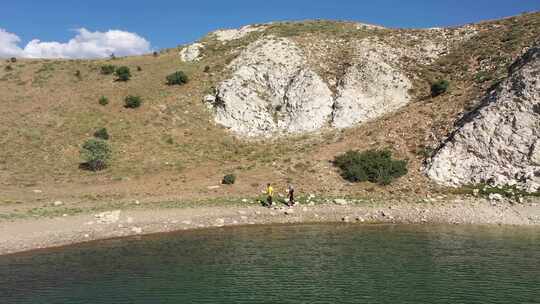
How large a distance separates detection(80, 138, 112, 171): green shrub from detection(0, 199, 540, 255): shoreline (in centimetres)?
1435

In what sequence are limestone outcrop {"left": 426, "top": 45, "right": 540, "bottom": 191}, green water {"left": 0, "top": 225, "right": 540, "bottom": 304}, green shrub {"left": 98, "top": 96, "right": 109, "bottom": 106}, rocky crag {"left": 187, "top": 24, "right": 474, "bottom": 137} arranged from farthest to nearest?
green shrub {"left": 98, "top": 96, "right": 109, "bottom": 106}
rocky crag {"left": 187, "top": 24, "right": 474, "bottom": 137}
limestone outcrop {"left": 426, "top": 45, "right": 540, "bottom": 191}
green water {"left": 0, "top": 225, "right": 540, "bottom": 304}

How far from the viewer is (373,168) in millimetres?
45656

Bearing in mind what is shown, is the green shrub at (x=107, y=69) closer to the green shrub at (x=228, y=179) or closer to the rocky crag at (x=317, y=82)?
the rocky crag at (x=317, y=82)

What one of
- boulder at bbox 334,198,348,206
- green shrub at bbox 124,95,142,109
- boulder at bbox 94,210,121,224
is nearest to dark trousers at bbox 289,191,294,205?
boulder at bbox 334,198,348,206

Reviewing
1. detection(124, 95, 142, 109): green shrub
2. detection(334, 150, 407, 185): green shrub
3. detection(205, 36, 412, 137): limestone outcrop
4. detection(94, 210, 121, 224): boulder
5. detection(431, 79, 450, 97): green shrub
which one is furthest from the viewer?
detection(124, 95, 142, 109): green shrub

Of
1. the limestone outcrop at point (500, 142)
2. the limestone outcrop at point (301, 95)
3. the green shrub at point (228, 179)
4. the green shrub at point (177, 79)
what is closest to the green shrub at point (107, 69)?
the green shrub at point (177, 79)

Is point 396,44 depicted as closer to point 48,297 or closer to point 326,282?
point 326,282

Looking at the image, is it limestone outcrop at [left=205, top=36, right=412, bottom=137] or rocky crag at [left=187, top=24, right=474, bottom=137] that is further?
rocky crag at [left=187, top=24, right=474, bottom=137]

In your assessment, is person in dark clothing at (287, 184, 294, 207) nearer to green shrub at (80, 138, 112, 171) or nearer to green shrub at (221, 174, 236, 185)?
green shrub at (221, 174, 236, 185)

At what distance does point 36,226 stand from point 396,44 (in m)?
59.5

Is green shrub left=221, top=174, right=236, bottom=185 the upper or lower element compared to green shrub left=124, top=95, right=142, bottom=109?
lower

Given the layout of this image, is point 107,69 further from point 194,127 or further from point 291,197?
point 291,197

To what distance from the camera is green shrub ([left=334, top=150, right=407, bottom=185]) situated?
148ft

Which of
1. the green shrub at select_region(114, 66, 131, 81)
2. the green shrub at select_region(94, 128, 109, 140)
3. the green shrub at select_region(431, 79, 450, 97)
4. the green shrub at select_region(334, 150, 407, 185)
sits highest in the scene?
the green shrub at select_region(114, 66, 131, 81)
